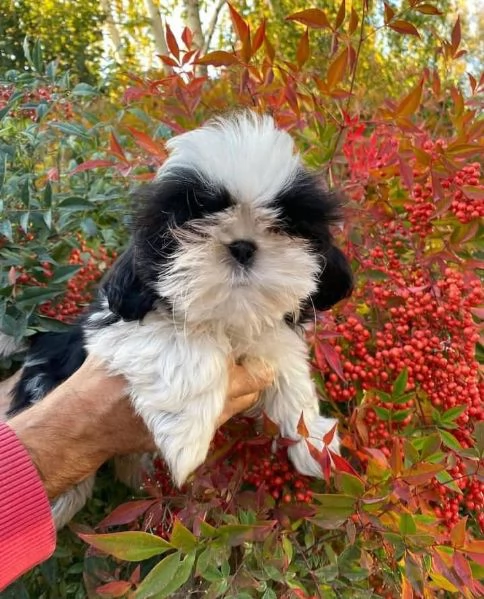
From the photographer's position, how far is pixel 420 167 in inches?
55.9

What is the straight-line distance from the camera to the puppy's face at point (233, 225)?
1168 millimetres

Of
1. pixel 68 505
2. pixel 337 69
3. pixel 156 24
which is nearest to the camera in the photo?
pixel 337 69

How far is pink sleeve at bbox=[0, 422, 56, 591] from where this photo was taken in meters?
1.25

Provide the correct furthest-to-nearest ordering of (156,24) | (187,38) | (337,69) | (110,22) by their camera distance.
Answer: (110,22) → (156,24) → (187,38) → (337,69)

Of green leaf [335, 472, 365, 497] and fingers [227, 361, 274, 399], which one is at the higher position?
green leaf [335, 472, 365, 497]

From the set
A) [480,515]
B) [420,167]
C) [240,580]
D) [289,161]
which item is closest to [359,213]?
[420,167]

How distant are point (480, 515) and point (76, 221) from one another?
4.55 ft

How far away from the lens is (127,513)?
1.23 m

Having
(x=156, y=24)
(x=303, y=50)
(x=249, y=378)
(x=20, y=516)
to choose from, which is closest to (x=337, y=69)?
(x=303, y=50)

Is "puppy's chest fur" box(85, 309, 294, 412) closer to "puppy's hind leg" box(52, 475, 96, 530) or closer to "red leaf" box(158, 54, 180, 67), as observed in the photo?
"puppy's hind leg" box(52, 475, 96, 530)

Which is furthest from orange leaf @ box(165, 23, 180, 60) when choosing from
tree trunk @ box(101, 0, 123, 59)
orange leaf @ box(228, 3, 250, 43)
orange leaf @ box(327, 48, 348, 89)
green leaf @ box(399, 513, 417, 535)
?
tree trunk @ box(101, 0, 123, 59)

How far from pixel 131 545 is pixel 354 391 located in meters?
0.66

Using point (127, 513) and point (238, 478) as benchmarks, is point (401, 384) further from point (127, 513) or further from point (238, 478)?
point (127, 513)

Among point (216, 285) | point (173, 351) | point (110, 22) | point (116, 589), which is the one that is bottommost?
point (116, 589)
